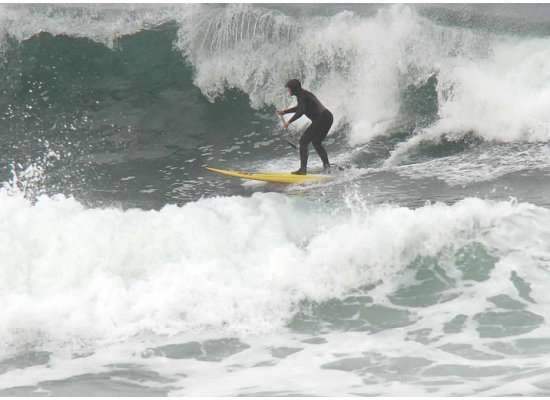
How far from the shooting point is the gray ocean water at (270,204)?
684 cm

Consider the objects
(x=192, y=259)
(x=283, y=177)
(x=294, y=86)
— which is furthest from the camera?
(x=283, y=177)

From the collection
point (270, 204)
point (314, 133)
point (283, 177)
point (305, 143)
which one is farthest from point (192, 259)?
point (314, 133)

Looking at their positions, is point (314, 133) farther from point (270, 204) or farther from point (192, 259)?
point (192, 259)

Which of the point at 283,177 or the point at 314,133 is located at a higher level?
the point at 314,133

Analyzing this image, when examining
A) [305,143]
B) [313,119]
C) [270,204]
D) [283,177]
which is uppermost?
[313,119]

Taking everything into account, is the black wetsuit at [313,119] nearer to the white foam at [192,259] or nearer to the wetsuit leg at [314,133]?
the wetsuit leg at [314,133]

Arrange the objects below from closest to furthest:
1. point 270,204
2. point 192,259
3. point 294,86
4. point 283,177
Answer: point 192,259, point 270,204, point 294,86, point 283,177

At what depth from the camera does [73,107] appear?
12883 millimetres

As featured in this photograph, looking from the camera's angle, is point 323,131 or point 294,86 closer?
point 294,86

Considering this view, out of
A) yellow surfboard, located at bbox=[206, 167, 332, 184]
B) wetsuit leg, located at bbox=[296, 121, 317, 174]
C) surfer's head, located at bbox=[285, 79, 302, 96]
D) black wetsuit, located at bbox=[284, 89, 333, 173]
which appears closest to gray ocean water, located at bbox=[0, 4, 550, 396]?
yellow surfboard, located at bbox=[206, 167, 332, 184]

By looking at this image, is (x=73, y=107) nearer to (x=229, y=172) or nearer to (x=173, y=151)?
(x=173, y=151)

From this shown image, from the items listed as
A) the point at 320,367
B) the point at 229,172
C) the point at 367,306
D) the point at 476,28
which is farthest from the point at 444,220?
the point at 476,28

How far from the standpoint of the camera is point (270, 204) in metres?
9.38

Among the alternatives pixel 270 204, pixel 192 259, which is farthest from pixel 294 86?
pixel 192 259
